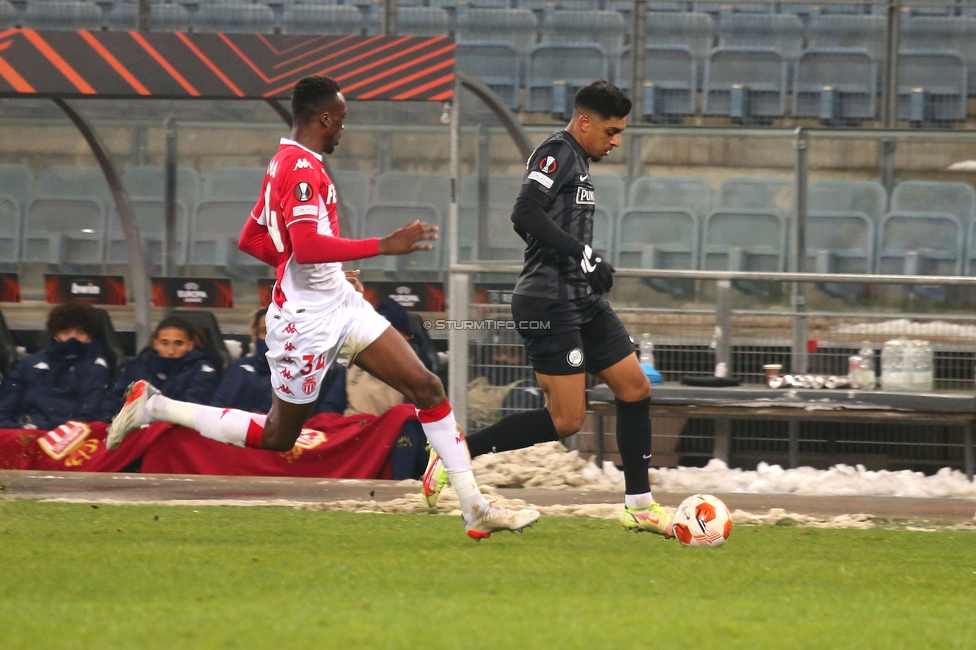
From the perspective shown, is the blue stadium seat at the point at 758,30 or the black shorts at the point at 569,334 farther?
the blue stadium seat at the point at 758,30

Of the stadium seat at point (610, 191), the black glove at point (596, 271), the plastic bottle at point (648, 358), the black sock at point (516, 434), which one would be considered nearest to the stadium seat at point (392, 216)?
the stadium seat at point (610, 191)

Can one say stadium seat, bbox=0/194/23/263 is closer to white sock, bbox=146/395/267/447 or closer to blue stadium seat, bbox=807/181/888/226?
white sock, bbox=146/395/267/447

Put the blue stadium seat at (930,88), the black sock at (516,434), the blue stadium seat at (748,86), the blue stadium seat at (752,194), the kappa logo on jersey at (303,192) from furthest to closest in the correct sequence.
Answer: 1. the blue stadium seat at (748,86)
2. the blue stadium seat at (930,88)
3. the blue stadium seat at (752,194)
4. the black sock at (516,434)
5. the kappa logo on jersey at (303,192)

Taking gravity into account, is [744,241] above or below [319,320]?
above

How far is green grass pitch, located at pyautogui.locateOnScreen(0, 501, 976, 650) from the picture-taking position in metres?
3.53

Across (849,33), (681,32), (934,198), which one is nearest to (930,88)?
(849,33)

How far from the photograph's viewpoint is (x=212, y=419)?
5590 mm

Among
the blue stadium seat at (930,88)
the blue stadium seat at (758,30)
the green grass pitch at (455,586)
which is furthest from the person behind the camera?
the blue stadium seat at (758,30)

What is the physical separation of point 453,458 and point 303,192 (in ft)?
3.99

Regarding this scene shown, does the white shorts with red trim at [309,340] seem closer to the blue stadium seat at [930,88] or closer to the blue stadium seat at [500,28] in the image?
the blue stadium seat at [500,28]

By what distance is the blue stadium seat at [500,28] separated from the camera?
1438cm

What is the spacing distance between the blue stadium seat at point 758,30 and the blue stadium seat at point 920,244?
3013 mm

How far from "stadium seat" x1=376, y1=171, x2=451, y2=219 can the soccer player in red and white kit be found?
653 cm

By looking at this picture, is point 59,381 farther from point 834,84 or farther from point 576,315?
point 834,84
